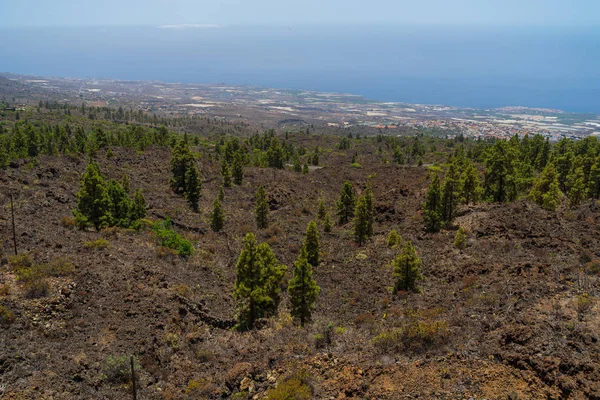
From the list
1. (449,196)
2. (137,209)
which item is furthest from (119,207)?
(449,196)

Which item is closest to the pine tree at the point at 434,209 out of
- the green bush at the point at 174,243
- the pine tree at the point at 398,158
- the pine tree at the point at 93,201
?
the green bush at the point at 174,243

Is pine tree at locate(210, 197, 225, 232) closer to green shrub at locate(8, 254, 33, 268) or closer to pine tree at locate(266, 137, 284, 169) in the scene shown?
green shrub at locate(8, 254, 33, 268)

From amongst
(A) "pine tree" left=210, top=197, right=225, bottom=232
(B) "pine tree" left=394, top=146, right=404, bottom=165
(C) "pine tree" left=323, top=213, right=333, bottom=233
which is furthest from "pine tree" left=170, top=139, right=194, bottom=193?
(B) "pine tree" left=394, top=146, right=404, bottom=165

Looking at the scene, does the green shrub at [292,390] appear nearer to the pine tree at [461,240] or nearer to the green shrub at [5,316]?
the green shrub at [5,316]

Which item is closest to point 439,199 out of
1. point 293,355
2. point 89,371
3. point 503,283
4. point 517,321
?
point 503,283

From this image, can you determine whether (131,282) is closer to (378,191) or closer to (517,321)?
(517,321)
